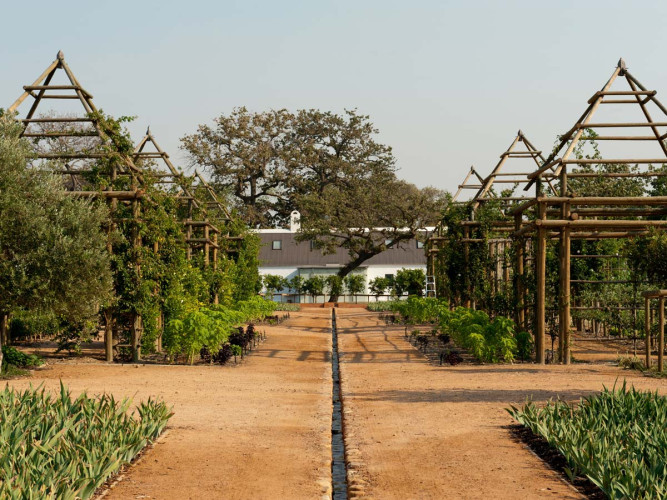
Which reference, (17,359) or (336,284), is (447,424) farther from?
(336,284)

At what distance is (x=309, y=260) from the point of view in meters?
64.7

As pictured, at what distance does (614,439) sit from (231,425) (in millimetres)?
4497

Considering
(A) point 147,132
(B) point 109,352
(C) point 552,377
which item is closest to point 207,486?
(C) point 552,377

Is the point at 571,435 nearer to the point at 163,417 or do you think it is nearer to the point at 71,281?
the point at 163,417

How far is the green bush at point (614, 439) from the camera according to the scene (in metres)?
6.60

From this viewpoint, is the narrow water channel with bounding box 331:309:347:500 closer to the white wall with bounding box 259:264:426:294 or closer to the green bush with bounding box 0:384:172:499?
the green bush with bounding box 0:384:172:499

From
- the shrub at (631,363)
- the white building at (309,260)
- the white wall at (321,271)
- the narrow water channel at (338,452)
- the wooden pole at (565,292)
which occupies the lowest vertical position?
the narrow water channel at (338,452)

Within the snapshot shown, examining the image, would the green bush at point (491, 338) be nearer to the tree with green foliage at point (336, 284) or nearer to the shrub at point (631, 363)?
the shrub at point (631, 363)

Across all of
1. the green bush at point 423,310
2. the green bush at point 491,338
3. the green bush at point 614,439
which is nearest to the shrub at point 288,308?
the green bush at point 423,310

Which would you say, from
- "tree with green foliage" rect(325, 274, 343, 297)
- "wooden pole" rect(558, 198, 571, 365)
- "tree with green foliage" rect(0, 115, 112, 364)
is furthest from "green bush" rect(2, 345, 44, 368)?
"tree with green foliage" rect(325, 274, 343, 297)

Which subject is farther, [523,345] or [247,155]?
[247,155]

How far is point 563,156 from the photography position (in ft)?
58.4

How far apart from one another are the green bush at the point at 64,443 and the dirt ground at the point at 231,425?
24 centimetres

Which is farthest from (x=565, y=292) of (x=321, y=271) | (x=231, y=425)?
(x=321, y=271)
